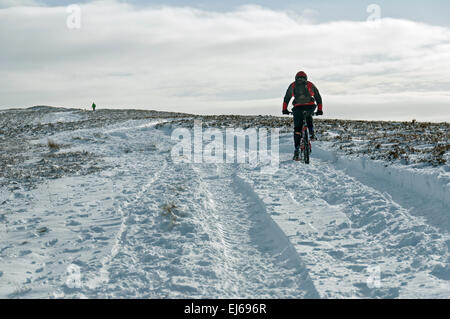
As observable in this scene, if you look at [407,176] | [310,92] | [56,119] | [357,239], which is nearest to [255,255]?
[357,239]

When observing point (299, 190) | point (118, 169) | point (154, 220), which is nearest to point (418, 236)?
point (299, 190)

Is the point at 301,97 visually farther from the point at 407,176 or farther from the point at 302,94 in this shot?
the point at 407,176

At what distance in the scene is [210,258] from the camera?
5.30 metres

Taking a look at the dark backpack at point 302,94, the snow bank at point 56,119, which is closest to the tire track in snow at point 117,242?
the dark backpack at point 302,94

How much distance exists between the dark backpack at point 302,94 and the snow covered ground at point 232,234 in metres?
2.09

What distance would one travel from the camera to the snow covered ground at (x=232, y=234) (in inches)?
178

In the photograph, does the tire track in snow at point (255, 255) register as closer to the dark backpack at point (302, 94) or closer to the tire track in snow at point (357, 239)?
the tire track in snow at point (357, 239)

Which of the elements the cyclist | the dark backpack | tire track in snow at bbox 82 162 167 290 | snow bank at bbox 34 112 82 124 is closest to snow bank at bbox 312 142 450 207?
the cyclist

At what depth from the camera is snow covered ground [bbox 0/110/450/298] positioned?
4527mm

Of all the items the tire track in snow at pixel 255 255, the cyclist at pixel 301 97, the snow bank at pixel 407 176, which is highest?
the cyclist at pixel 301 97
